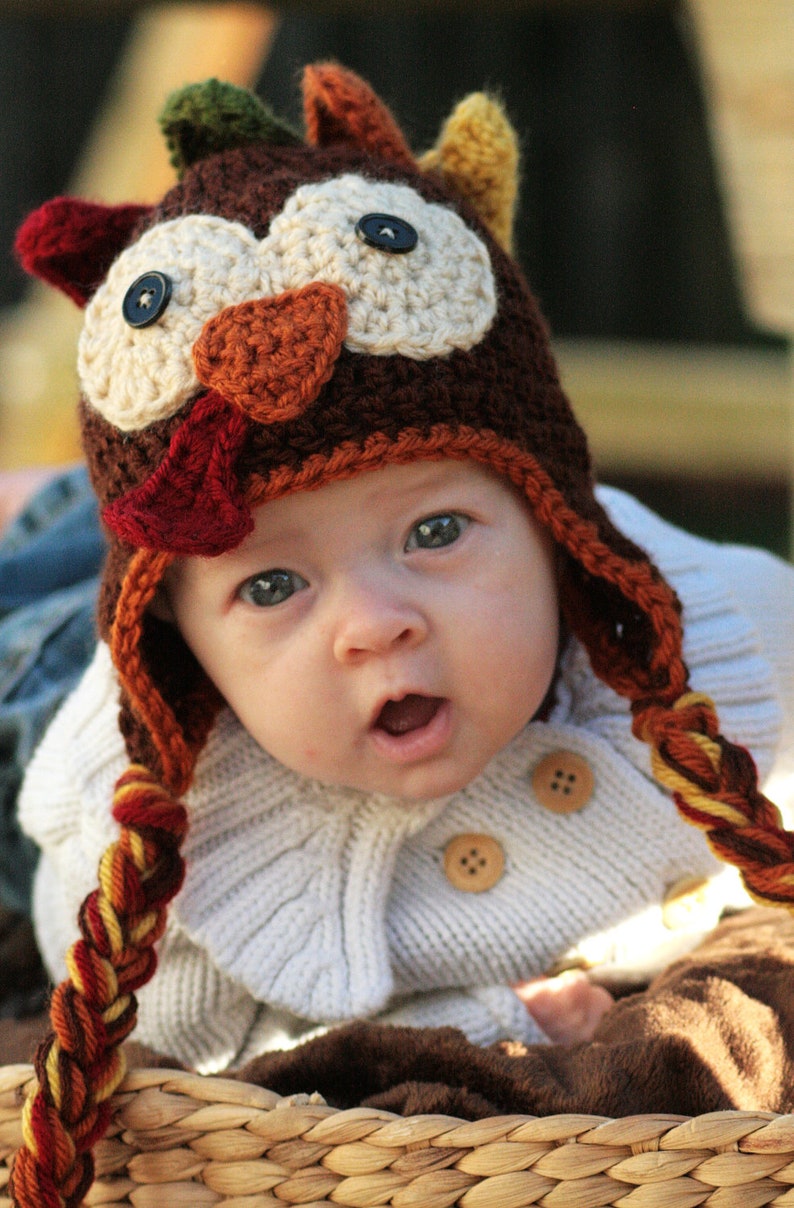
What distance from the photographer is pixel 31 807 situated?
4.18 ft

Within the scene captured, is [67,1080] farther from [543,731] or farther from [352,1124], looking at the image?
[543,731]

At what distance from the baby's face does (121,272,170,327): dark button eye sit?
159 mm

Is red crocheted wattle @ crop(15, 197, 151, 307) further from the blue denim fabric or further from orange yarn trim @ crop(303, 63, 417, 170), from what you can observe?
the blue denim fabric

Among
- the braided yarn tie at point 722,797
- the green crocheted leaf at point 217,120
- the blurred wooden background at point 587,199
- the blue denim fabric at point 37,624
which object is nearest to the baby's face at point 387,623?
the braided yarn tie at point 722,797

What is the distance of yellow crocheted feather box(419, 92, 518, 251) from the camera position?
1.16 m

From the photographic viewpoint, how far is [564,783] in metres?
1.18

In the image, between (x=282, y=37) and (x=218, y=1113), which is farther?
(x=282, y=37)

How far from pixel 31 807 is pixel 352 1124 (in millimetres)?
542

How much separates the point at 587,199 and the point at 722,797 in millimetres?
3825

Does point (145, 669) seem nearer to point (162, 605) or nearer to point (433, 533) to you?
point (162, 605)

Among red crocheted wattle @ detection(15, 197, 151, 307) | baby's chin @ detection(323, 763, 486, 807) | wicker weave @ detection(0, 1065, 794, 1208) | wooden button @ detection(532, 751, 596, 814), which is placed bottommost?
wicker weave @ detection(0, 1065, 794, 1208)

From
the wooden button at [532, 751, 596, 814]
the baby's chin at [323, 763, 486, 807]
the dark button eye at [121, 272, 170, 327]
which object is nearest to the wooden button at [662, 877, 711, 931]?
the wooden button at [532, 751, 596, 814]

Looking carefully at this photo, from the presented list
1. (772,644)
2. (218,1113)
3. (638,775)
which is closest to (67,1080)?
(218,1113)

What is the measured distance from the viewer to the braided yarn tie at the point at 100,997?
0.85m
